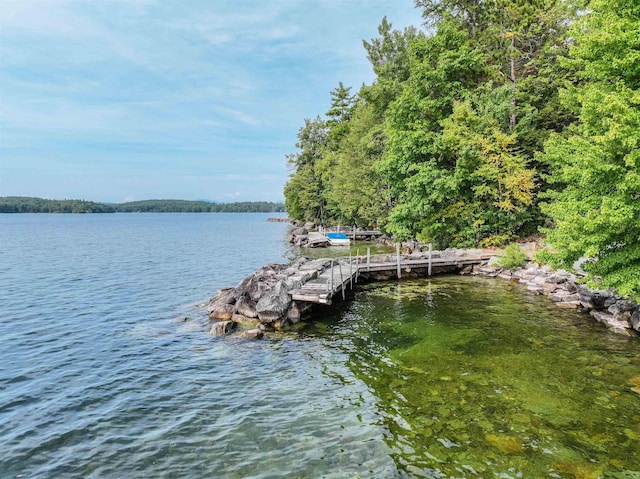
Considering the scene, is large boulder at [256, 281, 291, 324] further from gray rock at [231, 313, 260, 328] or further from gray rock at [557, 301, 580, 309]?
gray rock at [557, 301, 580, 309]

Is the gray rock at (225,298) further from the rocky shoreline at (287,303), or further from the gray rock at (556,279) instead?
the gray rock at (556,279)

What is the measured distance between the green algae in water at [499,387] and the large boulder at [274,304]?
1.67 meters

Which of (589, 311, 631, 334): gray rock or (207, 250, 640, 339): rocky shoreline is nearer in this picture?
(589, 311, 631, 334): gray rock

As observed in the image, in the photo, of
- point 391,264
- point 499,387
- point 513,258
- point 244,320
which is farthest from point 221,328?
point 513,258

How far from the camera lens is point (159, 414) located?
1058 centimetres

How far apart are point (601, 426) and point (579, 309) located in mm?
11871

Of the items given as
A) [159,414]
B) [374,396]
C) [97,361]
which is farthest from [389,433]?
[97,361]

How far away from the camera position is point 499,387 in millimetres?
11336

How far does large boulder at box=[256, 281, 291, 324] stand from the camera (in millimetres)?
17594

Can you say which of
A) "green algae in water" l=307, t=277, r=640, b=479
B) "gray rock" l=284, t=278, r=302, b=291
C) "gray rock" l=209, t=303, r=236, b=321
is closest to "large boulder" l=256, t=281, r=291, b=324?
"gray rock" l=284, t=278, r=302, b=291

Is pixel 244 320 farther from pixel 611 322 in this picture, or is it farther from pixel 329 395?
pixel 611 322

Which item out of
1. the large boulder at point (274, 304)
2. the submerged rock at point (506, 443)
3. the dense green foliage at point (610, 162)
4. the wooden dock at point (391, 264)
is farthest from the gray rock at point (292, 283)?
the submerged rock at point (506, 443)

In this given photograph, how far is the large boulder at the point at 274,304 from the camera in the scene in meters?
17.6

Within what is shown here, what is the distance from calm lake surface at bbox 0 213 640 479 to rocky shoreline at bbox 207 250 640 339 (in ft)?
2.69
